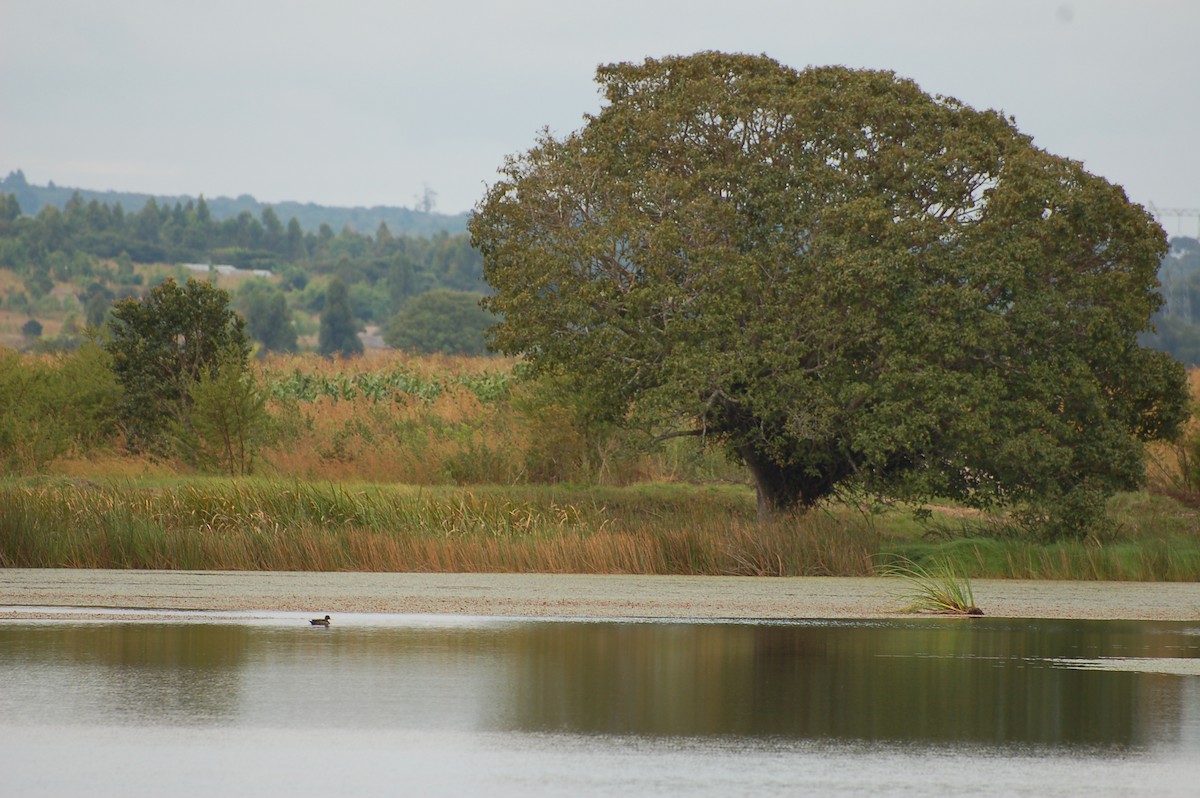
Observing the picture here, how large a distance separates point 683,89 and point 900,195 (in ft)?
12.4

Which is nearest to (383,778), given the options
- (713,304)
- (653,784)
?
(653,784)

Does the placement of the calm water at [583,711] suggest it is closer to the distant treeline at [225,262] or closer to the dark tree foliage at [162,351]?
the dark tree foliage at [162,351]

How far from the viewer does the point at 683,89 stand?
24.5 metres

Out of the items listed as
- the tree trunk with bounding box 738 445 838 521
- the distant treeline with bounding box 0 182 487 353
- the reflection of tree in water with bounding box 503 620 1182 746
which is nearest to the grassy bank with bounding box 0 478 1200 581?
the tree trunk with bounding box 738 445 838 521

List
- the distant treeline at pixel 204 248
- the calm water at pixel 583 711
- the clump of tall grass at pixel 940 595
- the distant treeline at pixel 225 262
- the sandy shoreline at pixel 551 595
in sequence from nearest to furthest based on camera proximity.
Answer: the calm water at pixel 583 711
the sandy shoreline at pixel 551 595
the clump of tall grass at pixel 940 595
the distant treeline at pixel 225 262
the distant treeline at pixel 204 248

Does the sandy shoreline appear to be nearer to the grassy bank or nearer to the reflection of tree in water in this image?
the grassy bank

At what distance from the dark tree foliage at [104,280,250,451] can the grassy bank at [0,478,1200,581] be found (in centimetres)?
892

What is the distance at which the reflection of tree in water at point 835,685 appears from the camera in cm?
1011

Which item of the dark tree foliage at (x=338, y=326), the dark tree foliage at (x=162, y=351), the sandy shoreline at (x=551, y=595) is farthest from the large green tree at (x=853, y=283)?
the dark tree foliage at (x=338, y=326)

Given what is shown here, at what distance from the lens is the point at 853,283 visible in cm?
2291

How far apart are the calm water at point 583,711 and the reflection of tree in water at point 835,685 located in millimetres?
35

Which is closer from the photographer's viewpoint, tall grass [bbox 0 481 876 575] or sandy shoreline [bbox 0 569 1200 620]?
sandy shoreline [bbox 0 569 1200 620]

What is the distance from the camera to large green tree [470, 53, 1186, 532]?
23.1 metres

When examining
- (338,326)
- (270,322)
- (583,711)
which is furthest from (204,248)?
(583,711)
